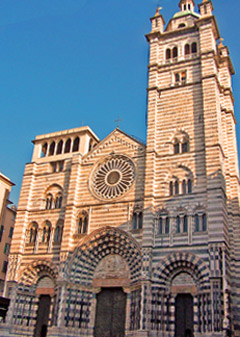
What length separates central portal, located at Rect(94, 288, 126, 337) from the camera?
25.0 m

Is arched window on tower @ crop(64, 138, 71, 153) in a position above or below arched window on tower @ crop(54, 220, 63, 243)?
above

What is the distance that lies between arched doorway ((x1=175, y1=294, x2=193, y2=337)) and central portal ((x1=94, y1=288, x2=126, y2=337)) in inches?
140

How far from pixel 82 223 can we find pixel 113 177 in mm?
3937

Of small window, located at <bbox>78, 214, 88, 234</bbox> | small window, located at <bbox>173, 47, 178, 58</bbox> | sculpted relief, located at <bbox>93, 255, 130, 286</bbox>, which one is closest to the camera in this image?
sculpted relief, located at <bbox>93, 255, 130, 286</bbox>

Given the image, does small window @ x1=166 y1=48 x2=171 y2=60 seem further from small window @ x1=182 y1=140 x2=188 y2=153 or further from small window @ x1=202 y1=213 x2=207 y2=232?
small window @ x1=202 y1=213 x2=207 y2=232

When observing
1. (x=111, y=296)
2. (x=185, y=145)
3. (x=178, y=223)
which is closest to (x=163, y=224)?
(x=178, y=223)

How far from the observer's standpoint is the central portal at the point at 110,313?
25.0 meters

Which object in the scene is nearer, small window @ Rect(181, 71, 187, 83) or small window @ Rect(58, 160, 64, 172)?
small window @ Rect(181, 71, 187, 83)

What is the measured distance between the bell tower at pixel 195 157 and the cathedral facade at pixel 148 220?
0.24 feet

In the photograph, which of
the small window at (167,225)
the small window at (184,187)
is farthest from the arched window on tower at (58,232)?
the small window at (184,187)

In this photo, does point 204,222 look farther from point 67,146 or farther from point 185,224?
point 67,146

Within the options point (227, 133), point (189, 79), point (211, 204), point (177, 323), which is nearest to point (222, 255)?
point (211, 204)

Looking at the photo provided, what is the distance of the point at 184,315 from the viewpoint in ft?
76.5

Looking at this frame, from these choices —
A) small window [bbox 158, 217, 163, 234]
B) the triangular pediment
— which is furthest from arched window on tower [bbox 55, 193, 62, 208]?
small window [bbox 158, 217, 163, 234]
